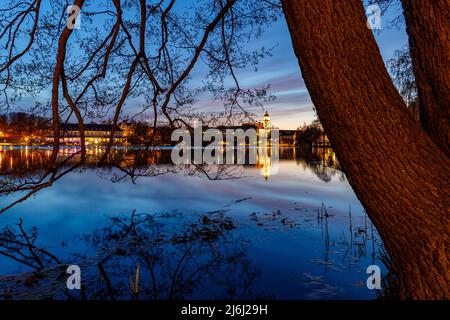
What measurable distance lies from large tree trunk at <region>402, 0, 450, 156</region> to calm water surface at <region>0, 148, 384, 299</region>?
3.35m

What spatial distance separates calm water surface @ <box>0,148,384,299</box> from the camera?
5.91 m

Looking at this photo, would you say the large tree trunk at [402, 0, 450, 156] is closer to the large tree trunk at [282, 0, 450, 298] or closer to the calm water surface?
the large tree trunk at [282, 0, 450, 298]

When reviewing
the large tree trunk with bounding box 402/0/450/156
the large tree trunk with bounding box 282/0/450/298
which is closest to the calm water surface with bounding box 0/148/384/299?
the large tree trunk with bounding box 282/0/450/298

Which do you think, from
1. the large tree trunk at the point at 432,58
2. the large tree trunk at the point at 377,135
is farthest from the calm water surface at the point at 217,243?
the large tree trunk at the point at 432,58

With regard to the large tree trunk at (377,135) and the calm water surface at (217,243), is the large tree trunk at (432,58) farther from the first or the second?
the calm water surface at (217,243)

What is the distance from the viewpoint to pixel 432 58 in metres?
1.55

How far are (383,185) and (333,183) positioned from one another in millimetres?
20525

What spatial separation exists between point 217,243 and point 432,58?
23.4 feet

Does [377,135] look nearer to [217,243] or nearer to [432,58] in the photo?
[432,58]

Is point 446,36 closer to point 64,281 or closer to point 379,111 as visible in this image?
point 379,111

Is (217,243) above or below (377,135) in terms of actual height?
below

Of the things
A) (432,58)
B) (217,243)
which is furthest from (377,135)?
(217,243)

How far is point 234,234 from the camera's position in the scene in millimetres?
8859
